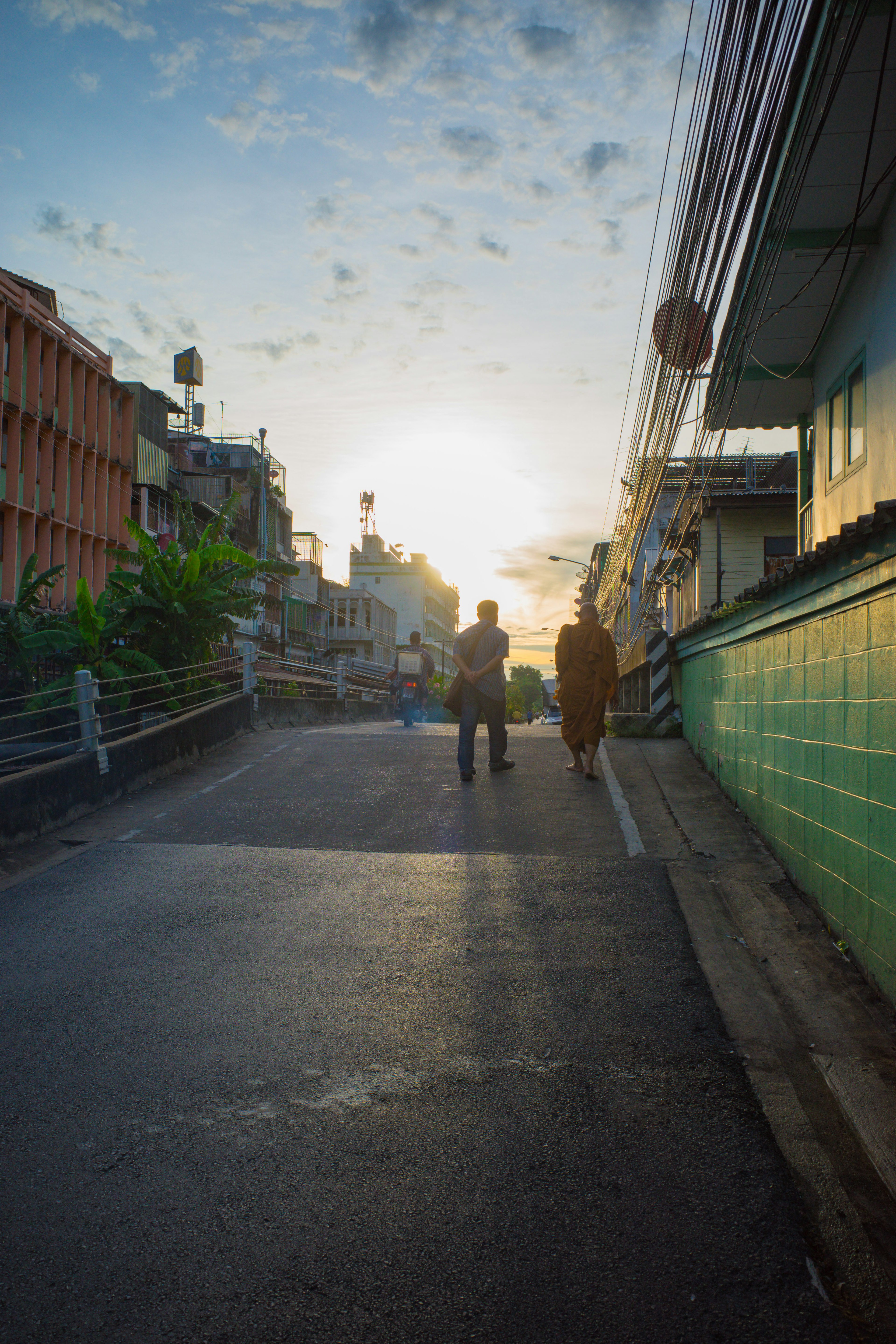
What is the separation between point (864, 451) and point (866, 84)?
11.4ft

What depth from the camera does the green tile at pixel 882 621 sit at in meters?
4.19

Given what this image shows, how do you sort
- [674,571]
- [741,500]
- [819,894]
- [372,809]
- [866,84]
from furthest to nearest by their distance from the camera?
[674,571]
[741,500]
[372,809]
[866,84]
[819,894]

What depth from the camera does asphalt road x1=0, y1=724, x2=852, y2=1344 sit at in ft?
7.61

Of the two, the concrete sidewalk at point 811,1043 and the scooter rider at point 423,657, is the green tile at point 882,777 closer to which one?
the concrete sidewalk at point 811,1043

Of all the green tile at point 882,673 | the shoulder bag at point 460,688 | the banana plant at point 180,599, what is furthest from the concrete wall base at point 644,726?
the green tile at point 882,673

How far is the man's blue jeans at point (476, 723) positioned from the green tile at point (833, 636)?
5.25 meters

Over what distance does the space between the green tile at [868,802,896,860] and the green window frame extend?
5434 mm

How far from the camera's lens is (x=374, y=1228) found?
2.60 metres

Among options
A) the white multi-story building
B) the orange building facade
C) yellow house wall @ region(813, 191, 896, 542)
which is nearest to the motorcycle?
the orange building facade

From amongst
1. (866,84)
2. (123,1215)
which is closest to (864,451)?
(866,84)

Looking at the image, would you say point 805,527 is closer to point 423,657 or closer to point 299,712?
point 423,657

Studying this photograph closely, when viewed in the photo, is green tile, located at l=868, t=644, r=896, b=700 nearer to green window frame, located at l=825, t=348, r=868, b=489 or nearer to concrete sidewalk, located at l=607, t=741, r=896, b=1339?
concrete sidewalk, located at l=607, t=741, r=896, b=1339

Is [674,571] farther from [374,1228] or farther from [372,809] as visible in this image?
[374,1228]

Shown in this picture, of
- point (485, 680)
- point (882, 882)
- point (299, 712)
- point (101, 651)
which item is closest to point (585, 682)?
point (485, 680)
